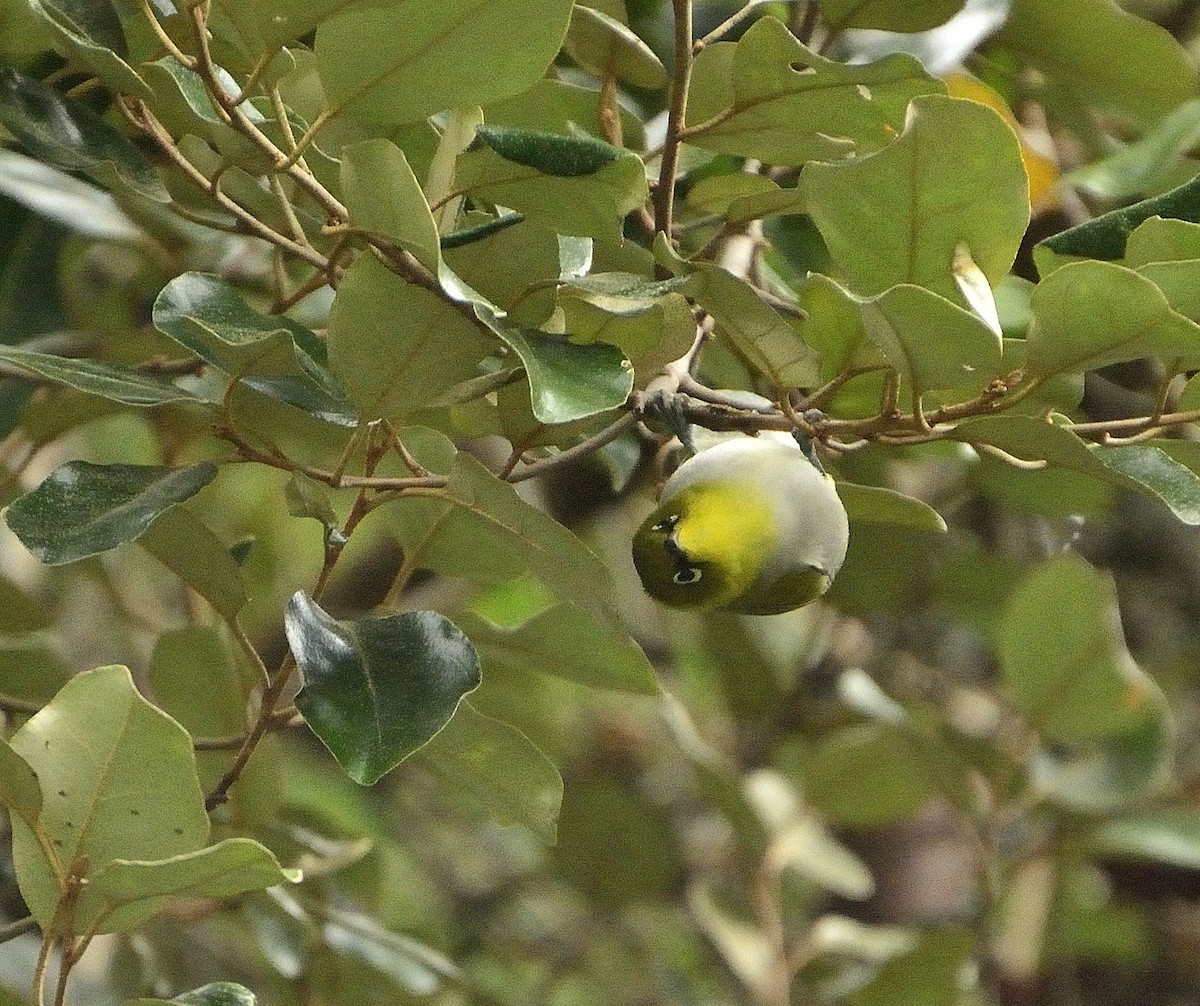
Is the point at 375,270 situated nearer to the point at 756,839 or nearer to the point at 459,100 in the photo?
the point at 459,100

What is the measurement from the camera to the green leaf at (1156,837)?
4.09ft

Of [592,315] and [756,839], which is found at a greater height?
[592,315]

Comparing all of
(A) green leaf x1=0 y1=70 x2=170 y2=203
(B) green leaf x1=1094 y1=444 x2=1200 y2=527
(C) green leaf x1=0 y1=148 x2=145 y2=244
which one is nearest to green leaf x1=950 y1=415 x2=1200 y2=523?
(B) green leaf x1=1094 y1=444 x2=1200 y2=527

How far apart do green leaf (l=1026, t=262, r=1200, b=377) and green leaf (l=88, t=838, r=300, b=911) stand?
31cm

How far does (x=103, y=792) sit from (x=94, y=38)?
300mm

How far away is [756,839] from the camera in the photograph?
4.13ft

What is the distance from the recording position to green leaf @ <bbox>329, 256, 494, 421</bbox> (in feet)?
1.78

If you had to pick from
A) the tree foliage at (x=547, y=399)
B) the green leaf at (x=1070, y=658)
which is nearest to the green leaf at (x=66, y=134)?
the tree foliage at (x=547, y=399)

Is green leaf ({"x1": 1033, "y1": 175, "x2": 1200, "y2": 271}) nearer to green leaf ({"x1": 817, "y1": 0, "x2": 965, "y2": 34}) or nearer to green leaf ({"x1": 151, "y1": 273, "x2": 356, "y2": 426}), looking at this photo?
green leaf ({"x1": 817, "y1": 0, "x2": 965, "y2": 34})

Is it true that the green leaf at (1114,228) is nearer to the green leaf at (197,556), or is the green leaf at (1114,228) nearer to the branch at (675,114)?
the branch at (675,114)

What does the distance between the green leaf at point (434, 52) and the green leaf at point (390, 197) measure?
0.06 meters

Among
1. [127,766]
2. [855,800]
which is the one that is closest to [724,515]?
[127,766]

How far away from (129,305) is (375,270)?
0.77 meters

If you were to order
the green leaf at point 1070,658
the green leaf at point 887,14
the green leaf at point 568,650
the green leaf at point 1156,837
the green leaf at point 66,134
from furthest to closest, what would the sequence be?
1. the green leaf at point 1156,837
2. the green leaf at point 1070,658
3. the green leaf at point 568,650
4. the green leaf at point 887,14
5. the green leaf at point 66,134
